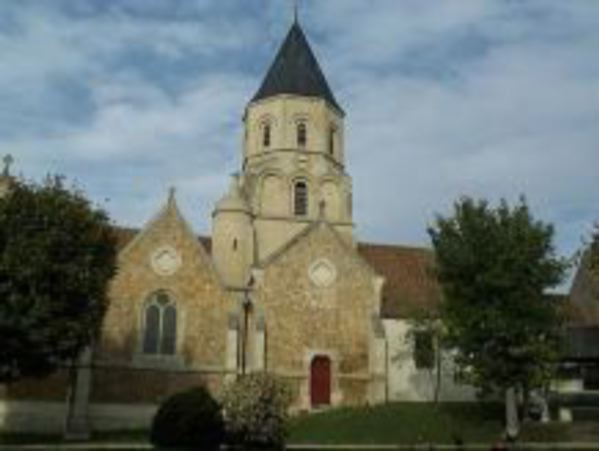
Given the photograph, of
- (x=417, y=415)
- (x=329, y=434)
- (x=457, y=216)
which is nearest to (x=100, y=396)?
(x=329, y=434)

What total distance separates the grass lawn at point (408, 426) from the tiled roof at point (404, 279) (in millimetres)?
6180

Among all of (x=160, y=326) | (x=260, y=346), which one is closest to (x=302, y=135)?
(x=260, y=346)

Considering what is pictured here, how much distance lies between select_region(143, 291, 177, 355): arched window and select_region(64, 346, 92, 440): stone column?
314cm

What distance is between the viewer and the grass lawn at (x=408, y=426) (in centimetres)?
3666

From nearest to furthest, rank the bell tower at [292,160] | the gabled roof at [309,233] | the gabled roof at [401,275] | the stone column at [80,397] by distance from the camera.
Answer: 1. the stone column at [80,397]
2. the gabled roof at [309,233]
3. the gabled roof at [401,275]
4. the bell tower at [292,160]

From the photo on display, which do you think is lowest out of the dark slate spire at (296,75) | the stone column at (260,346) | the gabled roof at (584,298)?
the stone column at (260,346)

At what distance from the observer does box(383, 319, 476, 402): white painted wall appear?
160 feet

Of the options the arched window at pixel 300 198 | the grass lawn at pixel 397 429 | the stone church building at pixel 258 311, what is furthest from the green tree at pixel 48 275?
the arched window at pixel 300 198

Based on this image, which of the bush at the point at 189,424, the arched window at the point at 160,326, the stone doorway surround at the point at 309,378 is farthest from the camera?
the stone doorway surround at the point at 309,378

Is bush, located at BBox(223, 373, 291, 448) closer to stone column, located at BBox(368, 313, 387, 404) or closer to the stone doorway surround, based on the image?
the stone doorway surround

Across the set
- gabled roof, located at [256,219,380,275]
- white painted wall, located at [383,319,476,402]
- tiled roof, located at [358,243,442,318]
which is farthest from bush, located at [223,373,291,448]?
white painted wall, located at [383,319,476,402]

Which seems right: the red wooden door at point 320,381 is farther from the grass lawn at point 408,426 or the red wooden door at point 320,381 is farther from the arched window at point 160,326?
the arched window at point 160,326

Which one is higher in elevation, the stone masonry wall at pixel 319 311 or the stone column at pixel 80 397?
the stone masonry wall at pixel 319 311

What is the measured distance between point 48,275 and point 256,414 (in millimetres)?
10009
